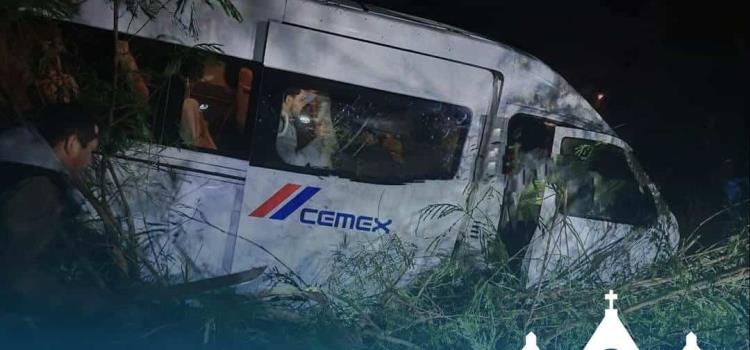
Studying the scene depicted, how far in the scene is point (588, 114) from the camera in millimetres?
2461

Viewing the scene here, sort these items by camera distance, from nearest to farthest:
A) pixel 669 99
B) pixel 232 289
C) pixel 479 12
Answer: pixel 232 289 → pixel 479 12 → pixel 669 99

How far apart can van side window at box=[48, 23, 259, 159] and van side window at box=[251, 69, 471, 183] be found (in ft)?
0.24

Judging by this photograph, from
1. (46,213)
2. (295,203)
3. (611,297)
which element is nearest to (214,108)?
(295,203)

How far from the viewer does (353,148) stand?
2264 mm

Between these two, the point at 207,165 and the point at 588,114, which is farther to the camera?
the point at 588,114

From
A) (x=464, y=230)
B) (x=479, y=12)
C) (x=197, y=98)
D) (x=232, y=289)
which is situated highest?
(x=479, y=12)

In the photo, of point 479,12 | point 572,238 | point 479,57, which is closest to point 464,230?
point 572,238

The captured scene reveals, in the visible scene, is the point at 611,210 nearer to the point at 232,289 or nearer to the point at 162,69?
the point at 232,289

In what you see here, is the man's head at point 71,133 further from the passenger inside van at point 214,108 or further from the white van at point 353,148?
the passenger inside van at point 214,108

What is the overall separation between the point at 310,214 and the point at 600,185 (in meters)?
0.96

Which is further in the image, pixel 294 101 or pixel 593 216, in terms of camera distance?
pixel 593 216

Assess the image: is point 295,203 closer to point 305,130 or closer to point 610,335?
point 305,130

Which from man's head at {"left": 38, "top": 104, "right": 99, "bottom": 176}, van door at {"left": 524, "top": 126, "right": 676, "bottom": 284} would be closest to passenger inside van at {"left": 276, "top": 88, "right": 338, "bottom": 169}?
man's head at {"left": 38, "top": 104, "right": 99, "bottom": 176}

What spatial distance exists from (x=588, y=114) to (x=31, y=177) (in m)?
1.67
